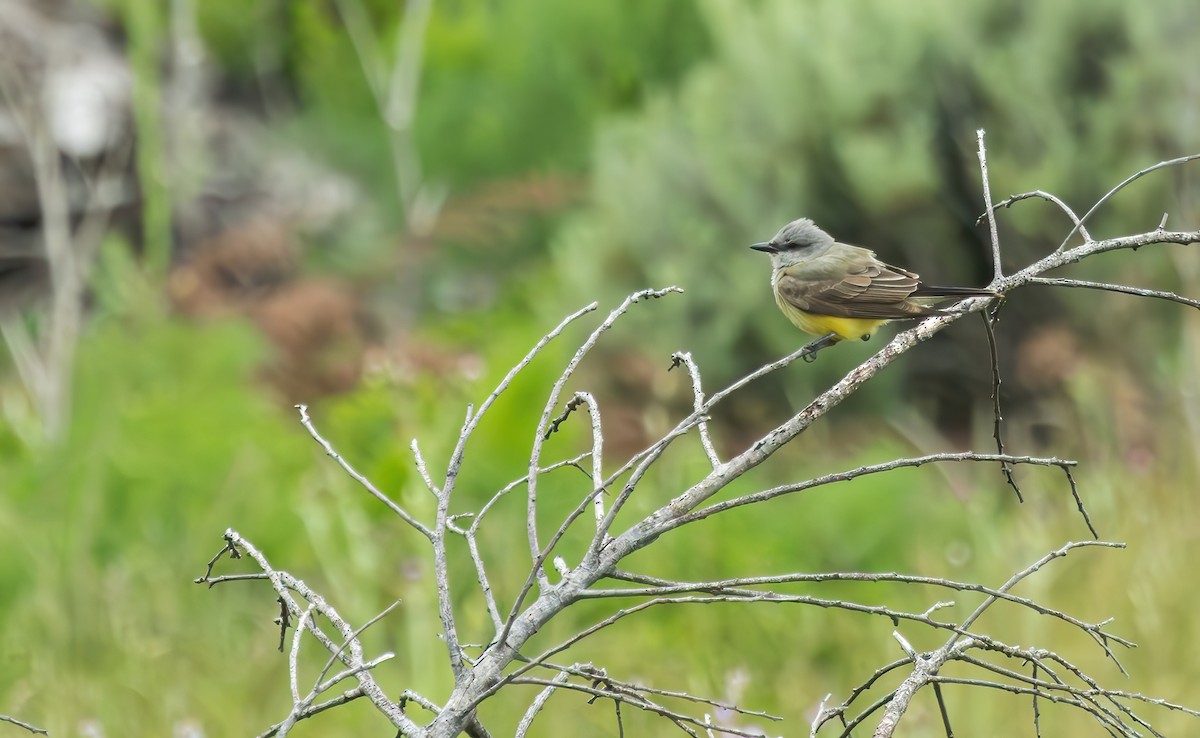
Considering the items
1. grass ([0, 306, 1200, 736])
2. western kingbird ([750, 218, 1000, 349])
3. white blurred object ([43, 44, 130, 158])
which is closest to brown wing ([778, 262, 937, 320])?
western kingbird ([750, 218, 1000, 349])

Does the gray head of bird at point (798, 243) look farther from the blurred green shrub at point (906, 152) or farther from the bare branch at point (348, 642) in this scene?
the blurred green shrub at point (906, 152)

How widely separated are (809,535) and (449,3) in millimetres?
9732

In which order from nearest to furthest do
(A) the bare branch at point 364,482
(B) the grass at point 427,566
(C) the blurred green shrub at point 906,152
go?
(A) the bare branch at point 364,482 < (B) the grass at point 427,566 < (C) the blurred green shrub at point 906,152

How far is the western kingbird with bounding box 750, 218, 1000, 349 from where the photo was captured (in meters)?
2.95

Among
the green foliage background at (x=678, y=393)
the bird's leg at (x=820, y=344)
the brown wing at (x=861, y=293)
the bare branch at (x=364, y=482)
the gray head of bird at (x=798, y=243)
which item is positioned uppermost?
the bare branch at (x=364, y=482)

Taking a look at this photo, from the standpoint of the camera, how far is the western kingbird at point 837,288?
295cm

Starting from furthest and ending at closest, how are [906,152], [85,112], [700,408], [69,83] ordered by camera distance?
[69,83]
[85,112]
[906,152]
[700,408]

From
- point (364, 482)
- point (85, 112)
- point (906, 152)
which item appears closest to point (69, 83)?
point (85, 112)

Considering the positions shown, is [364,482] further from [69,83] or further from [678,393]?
[69,83]

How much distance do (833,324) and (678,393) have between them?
14.8 feet

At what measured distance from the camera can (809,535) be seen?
Answer: 5.15 metres

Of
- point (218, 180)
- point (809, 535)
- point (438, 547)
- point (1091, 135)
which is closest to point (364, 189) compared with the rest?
point (218, 180)

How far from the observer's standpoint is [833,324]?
10.1 feet

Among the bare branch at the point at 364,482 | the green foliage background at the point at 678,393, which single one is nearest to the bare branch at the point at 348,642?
the bare branch at the point at 364,482
